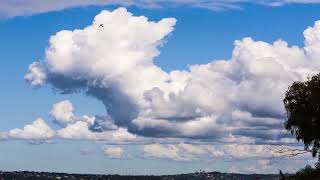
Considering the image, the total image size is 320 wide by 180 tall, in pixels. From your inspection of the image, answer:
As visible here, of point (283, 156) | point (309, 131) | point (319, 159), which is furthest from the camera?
point (309, 131)

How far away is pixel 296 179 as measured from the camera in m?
65.1

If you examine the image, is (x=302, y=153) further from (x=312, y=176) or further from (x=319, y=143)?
(x=319, y=143)

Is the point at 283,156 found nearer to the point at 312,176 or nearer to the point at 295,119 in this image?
the point at 312,176

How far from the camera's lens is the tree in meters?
75.4

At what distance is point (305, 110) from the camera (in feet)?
252

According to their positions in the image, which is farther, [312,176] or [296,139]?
[296,139]

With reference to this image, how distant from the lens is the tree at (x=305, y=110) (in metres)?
75.4

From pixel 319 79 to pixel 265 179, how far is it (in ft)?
99.5

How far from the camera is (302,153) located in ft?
197

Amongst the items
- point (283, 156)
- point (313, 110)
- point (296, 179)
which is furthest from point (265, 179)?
point (313, 110)

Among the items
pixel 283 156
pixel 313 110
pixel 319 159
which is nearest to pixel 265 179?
pixel 283 156

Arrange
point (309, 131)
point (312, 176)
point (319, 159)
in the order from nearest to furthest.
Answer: point (312, 176) < point (319, 159) < point (309, 131)

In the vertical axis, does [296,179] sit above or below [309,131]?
below

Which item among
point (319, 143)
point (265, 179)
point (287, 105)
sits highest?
point (287, 105)
